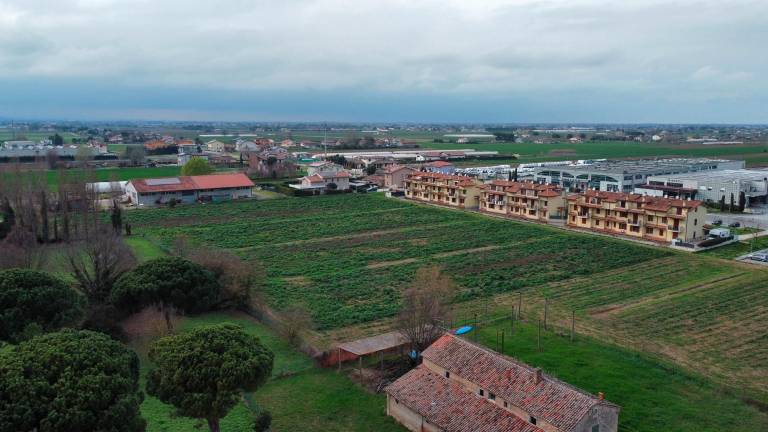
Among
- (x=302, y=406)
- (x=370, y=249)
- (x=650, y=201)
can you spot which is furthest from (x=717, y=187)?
Answer: (x=302, y=406)

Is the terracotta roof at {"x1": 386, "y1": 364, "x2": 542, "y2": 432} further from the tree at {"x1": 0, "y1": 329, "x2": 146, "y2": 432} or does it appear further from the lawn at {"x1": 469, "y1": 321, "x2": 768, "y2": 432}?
the tree at {"x1": 0, "y1": 329, "x2": 146, "y2": 432}

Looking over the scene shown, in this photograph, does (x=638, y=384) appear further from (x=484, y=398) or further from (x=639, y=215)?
(x=639, y=215)

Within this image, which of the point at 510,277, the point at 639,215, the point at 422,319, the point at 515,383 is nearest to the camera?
the point at 515,383

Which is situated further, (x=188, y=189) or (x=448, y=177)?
(x=448, y=177)

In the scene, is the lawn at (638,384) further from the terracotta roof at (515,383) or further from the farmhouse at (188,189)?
the farmhouse at (188,189)

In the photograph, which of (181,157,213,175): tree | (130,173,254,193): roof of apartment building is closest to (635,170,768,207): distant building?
(130,173,254,193): roof of apartment building

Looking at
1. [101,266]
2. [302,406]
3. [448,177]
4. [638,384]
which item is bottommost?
[302,406]

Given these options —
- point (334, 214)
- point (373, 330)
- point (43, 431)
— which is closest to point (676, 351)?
point (373, 330)
